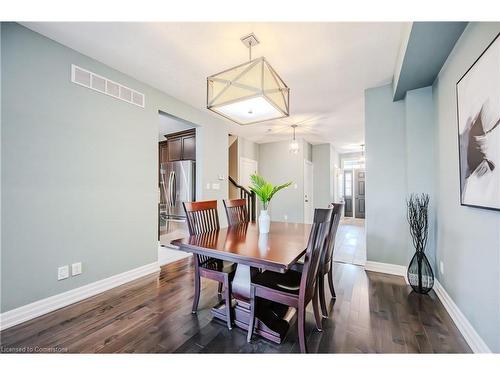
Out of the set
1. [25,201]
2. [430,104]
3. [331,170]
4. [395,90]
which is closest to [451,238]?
[430,104]

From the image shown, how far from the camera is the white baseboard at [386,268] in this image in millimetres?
2901

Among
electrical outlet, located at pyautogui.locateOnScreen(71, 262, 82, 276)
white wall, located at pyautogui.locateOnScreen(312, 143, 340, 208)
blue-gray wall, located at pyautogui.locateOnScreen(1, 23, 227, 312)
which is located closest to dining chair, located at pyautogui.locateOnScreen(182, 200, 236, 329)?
blue-gray wall, located at pyautogui.locateOnScreen(1, 23, 227, 312)

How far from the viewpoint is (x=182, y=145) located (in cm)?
446

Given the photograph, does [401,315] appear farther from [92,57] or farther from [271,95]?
[92,57]

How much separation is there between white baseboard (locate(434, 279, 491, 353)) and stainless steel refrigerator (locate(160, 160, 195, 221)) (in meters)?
3.69

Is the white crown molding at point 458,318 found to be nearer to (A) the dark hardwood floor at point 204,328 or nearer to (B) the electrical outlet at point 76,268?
(A) the dark hardwood floor at point 204,328

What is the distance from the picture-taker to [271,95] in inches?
70.6

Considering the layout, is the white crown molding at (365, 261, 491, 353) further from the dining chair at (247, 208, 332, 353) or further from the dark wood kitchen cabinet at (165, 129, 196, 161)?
the dark wood kitchen cabinet at (165, 129, 196, 161)

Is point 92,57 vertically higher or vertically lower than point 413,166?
higher

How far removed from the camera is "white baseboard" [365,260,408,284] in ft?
9.52

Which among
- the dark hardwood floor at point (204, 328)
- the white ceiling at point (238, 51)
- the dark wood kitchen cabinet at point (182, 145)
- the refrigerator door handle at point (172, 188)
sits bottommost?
the dark hardwood floor at point (204, 328)

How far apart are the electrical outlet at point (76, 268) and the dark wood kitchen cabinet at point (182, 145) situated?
98.1 inches

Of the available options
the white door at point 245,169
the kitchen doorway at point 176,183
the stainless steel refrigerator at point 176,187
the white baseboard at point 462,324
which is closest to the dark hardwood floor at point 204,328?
the white baseboard at point 462,324

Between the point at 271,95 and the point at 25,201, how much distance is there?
2424 mm
